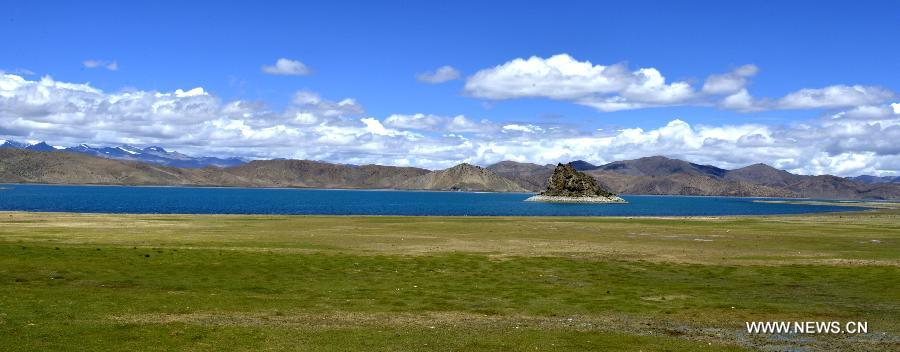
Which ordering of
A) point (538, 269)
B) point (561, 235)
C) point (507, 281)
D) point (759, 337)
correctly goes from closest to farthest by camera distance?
point (759, 337), point (507, 281), point (538, 269), point (561, 235)

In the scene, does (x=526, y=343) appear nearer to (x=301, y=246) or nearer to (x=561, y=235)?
(x=301, y=246)

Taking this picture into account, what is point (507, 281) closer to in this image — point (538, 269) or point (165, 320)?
point (538, 269)

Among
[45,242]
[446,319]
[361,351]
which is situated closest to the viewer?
[361,351]

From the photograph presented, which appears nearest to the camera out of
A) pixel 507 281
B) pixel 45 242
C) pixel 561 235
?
pixel 507 281

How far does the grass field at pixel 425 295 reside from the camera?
20.2 m

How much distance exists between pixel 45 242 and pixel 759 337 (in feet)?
152

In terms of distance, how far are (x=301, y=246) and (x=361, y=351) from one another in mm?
32509

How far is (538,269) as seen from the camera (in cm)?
3872

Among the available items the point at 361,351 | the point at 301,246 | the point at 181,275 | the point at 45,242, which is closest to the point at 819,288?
the point at 361,351

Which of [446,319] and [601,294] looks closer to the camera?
[446,319]

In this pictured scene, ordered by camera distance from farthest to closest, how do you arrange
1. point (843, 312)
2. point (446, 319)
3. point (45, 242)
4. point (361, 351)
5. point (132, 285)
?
1. point (45, 242)
2. point (132, 285)
3. point (843, 312)
4. point (446, 319)
5. point (361, 351)

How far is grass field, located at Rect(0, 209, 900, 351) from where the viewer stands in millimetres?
20234

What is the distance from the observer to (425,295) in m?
29.0

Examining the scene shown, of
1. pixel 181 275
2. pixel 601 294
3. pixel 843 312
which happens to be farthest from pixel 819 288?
pixel 181 275
